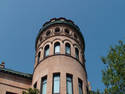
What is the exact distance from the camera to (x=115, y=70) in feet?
58.4

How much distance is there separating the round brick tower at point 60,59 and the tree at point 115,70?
4.80 meters

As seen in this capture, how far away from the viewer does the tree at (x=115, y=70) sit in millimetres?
16688

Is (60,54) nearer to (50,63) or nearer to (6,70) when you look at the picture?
(50,63)

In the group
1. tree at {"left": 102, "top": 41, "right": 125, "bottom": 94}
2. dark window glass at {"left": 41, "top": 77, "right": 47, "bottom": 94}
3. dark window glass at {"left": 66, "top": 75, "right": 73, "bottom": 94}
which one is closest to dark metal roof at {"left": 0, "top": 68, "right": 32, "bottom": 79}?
dark window glass at {"left": 41, "top": 77, "right": 47, "bottom": 94}

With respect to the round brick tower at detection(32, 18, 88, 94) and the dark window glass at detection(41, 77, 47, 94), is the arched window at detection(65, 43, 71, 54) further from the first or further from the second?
the dark window glass at detection(41, 77, 47, 94)

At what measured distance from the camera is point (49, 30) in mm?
28969

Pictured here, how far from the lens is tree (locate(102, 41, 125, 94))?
16.7m

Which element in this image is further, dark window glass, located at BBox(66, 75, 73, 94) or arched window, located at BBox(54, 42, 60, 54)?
arched window, located at BBox(54, 42, 60, 54)

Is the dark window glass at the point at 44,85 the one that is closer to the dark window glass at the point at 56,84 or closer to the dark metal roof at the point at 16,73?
the dark window glass at the point at 56,84

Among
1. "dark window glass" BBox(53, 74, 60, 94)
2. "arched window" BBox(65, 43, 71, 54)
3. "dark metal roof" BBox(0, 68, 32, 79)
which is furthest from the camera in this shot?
"arched window" BBox(65, 43, 71, 54)

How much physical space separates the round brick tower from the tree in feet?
15.7

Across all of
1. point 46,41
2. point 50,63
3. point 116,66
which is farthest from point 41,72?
point 116,66

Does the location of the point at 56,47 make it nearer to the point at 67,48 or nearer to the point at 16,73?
the point at 67,48

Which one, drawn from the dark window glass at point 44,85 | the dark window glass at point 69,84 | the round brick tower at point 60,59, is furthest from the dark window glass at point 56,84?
the dark window glass at point 44,85
